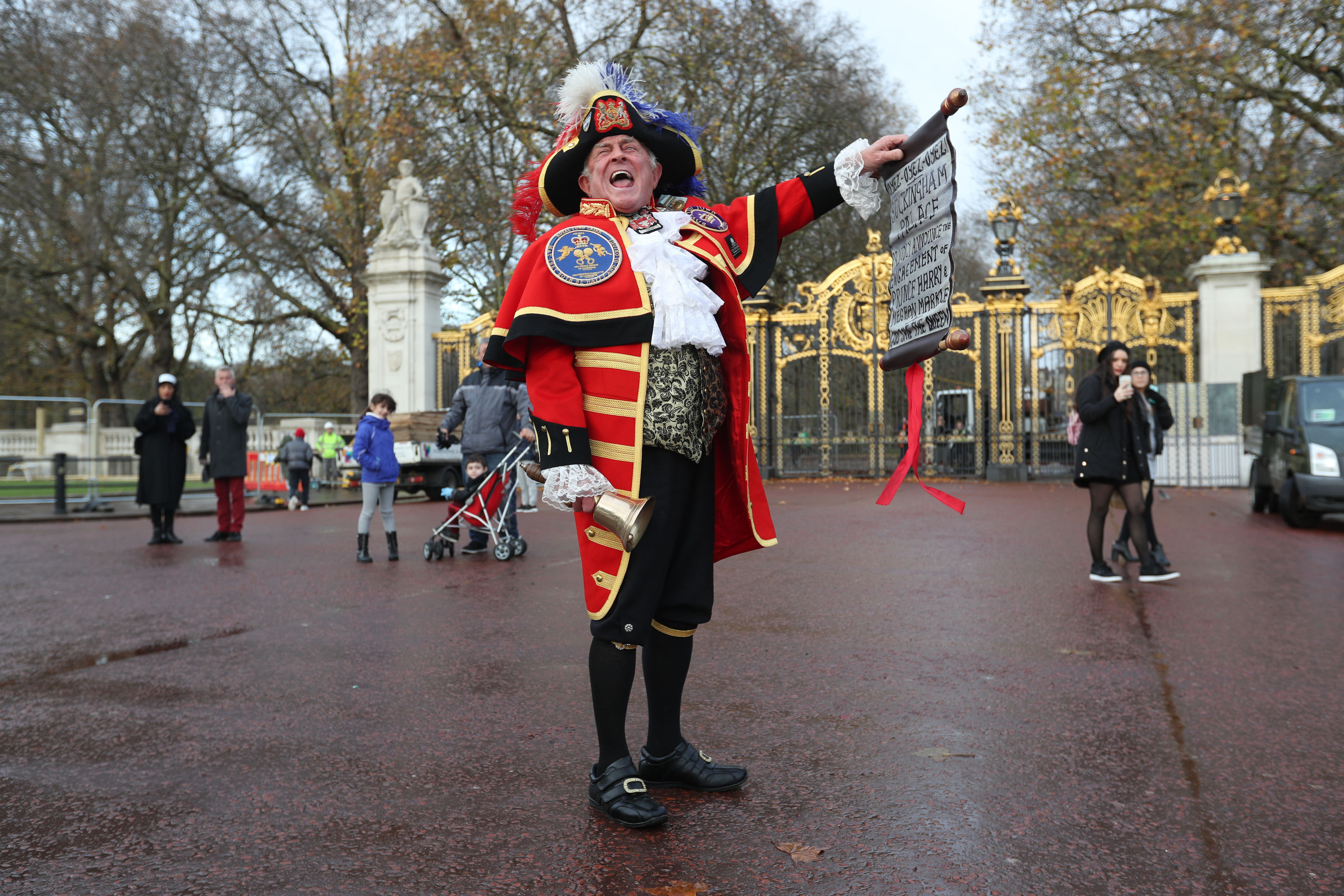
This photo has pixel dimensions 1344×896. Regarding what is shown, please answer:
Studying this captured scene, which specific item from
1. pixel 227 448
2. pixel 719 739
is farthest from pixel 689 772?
pixel 227 448

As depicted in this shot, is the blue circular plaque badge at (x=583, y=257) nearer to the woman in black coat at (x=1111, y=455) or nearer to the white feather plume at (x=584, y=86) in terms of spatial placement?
the white feather plume at (x=584, y=86)

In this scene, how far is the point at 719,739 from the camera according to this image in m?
3.85

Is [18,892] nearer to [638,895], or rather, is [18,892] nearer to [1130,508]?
[638,895]

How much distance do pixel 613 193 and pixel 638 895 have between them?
1.97 m

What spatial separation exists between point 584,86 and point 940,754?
8.04ft

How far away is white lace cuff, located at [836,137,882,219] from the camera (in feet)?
11.1

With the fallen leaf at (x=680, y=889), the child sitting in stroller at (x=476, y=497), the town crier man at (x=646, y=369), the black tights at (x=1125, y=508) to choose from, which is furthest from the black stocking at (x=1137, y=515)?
the fallen leaf at (x=680, y=889)

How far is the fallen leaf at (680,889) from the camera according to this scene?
259 cm

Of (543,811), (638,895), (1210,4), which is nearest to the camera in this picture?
(638,895)

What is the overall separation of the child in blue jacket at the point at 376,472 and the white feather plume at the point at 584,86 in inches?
248

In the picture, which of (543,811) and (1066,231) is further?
(1066,231)

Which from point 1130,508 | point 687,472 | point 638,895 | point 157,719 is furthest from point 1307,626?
point 157,719

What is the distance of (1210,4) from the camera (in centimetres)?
1972

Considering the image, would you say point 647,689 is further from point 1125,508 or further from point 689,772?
point 1125,508
